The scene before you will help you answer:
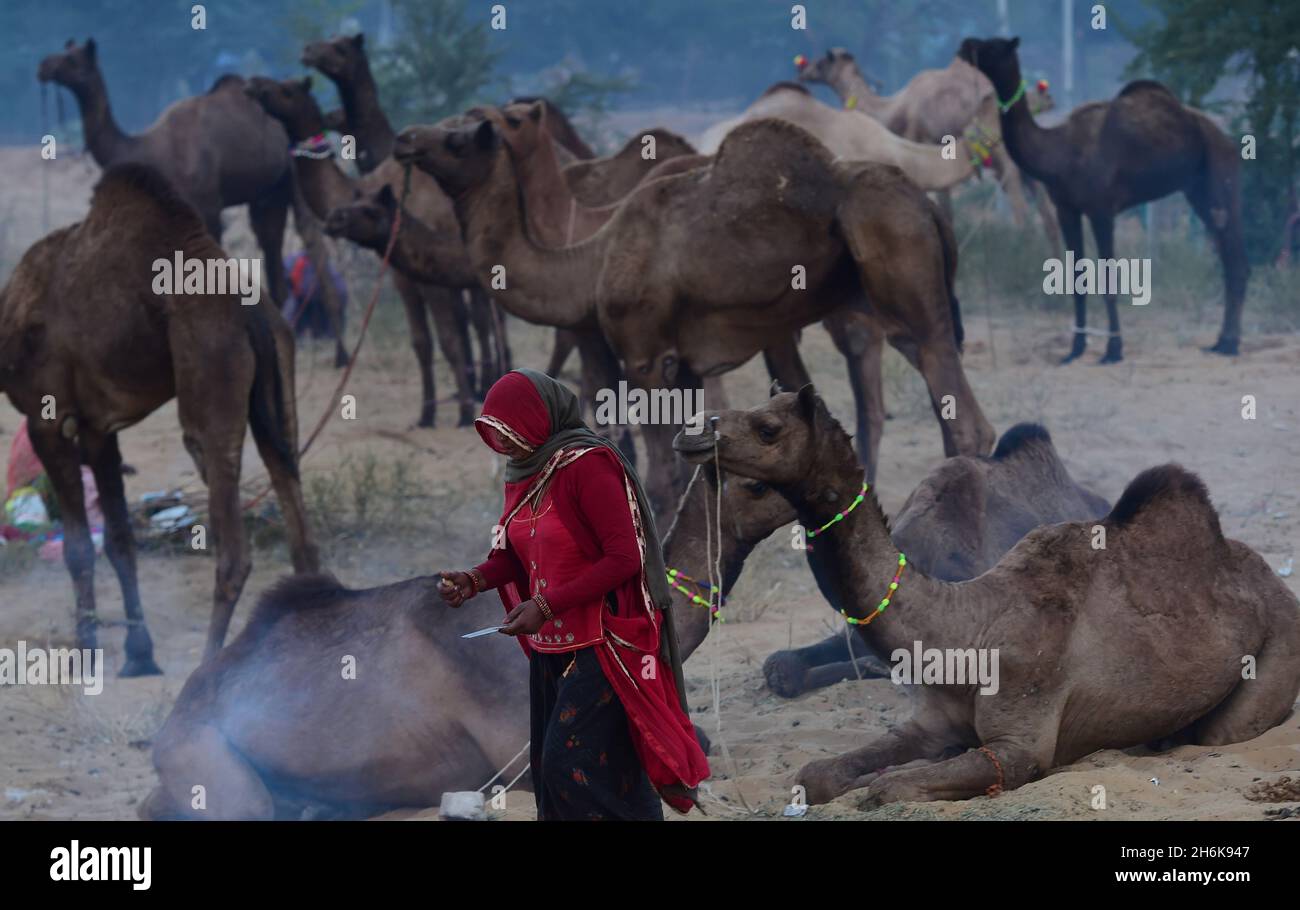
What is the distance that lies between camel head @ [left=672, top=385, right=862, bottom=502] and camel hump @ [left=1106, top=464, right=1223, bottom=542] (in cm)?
100

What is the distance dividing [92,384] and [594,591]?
174 inches

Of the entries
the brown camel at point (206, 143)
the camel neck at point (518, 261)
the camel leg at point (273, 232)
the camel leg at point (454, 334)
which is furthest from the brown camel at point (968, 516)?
the camel leg at point (273, 232)

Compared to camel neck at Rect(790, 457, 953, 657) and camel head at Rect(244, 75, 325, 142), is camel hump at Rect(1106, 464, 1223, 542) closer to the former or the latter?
camel neck at Rect(790, 457, 953, 657)

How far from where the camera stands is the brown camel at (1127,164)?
42.7 feet

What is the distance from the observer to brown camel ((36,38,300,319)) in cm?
1430

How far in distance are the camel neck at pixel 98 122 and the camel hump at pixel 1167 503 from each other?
1102 cm

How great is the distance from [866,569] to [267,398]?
3.59 m

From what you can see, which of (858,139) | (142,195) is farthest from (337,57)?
(142,195)

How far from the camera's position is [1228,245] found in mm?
13227

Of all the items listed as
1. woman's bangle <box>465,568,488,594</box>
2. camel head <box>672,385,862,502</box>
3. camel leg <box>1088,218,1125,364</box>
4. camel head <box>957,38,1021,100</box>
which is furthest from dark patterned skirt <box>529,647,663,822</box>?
camel leg <box>1088,218,1125,364</box>

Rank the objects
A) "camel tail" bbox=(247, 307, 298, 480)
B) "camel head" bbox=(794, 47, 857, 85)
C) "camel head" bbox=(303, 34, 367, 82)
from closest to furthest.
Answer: "camel tail" bbox=(247, 307, 298, 480), "camel head" bbox=(303, 34, 367, 82), "camel head" bbox=(794, 47, 857, 85)

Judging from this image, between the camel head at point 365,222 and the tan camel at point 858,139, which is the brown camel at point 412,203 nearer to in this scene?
the camel head at point 365,222

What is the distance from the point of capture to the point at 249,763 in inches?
221

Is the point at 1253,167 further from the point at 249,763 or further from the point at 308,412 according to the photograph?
the point at 249,763
